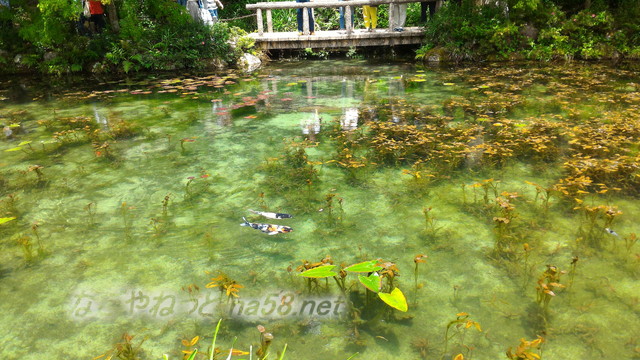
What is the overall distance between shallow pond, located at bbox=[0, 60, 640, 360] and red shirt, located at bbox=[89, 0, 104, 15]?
5857mm

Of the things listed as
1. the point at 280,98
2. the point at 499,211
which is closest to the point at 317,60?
the point at 280,98

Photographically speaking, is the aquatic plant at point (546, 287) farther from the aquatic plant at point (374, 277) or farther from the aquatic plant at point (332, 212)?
the aquatic plant at point (332, 212)

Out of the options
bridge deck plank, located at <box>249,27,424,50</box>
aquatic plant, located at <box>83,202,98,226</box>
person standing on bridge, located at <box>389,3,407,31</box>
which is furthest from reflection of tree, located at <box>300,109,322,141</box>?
person standing on bridge, located at <box>389,3,407,31</box>

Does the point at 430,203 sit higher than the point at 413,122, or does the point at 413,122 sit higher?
the point at 413,122

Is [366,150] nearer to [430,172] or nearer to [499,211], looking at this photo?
[430,172]

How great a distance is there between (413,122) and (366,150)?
1.37m

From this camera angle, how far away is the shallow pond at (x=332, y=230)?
2484mm

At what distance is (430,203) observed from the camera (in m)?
3.93

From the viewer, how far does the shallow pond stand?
8.15ft

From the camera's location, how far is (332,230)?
11.7 ft

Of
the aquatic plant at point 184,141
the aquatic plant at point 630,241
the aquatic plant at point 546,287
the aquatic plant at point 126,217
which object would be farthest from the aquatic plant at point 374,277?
the aquatic plant at point 184,141

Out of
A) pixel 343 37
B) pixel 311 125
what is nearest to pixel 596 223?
pixel 311 125

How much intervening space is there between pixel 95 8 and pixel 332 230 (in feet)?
37.8

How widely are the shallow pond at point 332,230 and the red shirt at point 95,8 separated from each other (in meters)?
5.86
